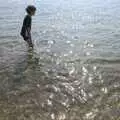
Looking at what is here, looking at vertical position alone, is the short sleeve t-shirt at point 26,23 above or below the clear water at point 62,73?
above

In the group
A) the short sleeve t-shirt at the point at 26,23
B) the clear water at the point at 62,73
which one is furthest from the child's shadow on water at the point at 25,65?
the short sleeve t-shirt at the point at 26,23

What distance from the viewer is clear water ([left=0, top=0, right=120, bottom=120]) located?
10281mm

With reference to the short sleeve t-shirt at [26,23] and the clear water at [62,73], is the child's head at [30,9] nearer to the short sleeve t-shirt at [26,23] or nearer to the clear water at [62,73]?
the short sleeve t-shirt at [26,23]

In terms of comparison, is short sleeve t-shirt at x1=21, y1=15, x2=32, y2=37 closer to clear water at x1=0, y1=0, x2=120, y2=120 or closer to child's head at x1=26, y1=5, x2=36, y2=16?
child's head at x1=26, y1=5, x2=36, y2=16

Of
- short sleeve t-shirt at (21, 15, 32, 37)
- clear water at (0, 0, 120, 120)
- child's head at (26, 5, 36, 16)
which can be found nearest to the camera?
clear water at (0, 0, 120, 120)

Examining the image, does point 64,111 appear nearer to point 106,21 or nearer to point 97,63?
point 97,63

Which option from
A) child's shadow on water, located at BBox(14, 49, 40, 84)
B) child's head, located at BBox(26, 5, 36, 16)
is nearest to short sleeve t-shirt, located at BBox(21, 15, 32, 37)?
child's head, located at BBox(26, 5, 36, 16)

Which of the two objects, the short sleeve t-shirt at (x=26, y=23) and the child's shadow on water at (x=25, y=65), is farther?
the short sleeve t-shirt at (x=26, y=23)

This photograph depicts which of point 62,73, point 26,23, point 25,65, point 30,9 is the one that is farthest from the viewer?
point 26,23

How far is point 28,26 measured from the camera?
16.4 meters

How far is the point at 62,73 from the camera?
525 inches

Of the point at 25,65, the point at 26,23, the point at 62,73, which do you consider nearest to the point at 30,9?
the point at 26,23

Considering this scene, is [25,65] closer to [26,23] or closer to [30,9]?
A: [26,23]

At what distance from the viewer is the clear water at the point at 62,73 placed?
33.7 feet
